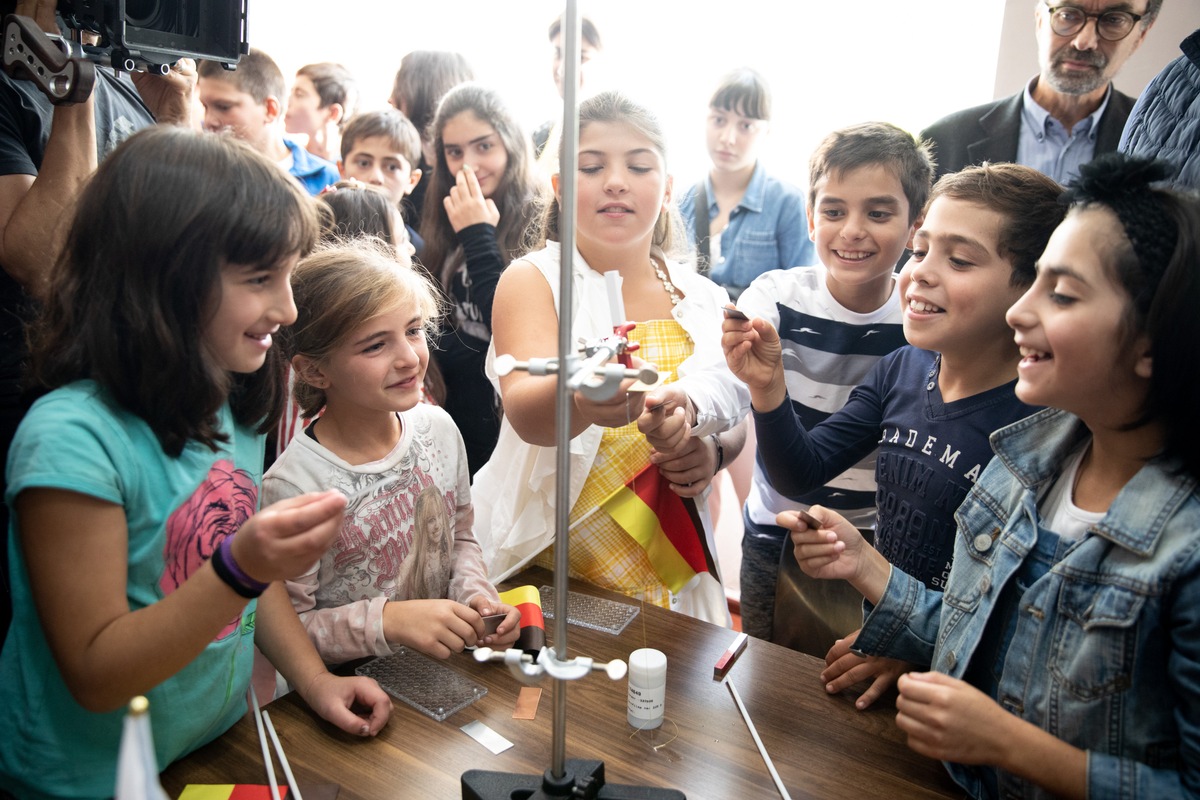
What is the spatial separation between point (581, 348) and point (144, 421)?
19.5 inches

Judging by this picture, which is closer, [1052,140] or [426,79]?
[1052,140]

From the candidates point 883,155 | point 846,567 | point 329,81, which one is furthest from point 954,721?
point 329,81

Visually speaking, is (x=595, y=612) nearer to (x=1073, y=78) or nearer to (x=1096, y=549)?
(x=1096, y=549)

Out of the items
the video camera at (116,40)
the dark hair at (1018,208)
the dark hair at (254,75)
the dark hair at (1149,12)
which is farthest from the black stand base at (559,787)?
the dark hair at (254,75)

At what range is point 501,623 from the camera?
1277 mm

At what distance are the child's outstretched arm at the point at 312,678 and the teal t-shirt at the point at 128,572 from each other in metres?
0.11

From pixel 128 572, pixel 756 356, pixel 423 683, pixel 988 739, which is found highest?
pixel 756 356

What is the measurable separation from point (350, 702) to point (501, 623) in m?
0.24

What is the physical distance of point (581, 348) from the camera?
985 mm

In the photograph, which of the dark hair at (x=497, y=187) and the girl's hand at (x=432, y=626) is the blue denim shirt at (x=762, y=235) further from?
the girl's hand at (x=432, y=626)

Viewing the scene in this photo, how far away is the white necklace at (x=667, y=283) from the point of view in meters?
1.72

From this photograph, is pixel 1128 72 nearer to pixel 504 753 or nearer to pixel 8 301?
pixel 504 753

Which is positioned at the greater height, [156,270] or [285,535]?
[156,270]

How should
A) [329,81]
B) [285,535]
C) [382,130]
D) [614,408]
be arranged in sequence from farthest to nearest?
1. [329,81]
2. [382,130]
3. [614,408]
4. [285,535]
